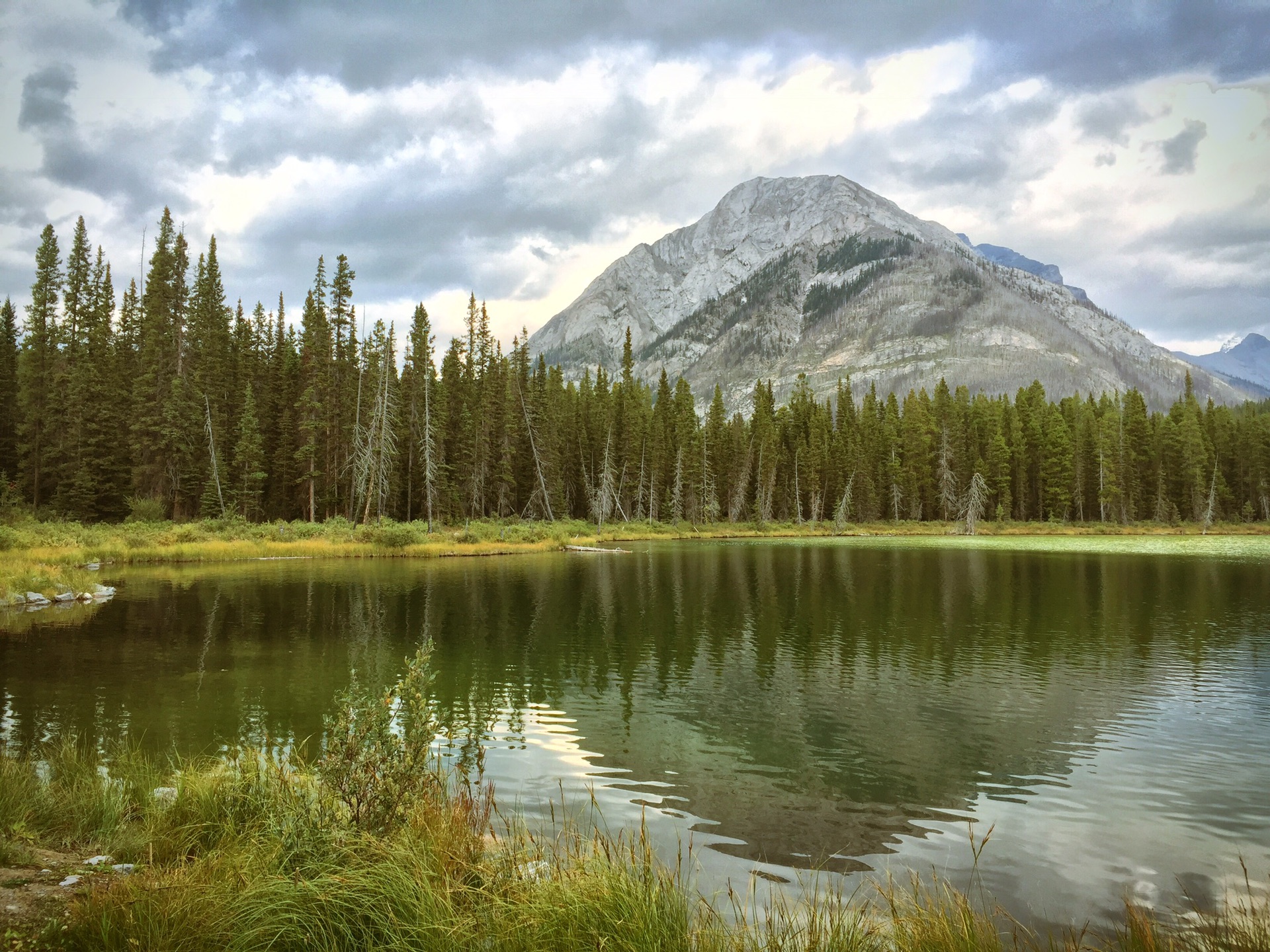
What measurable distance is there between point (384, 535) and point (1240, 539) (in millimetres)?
90960

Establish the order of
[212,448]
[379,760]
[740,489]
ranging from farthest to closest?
[740,489] < [212,448] < [379,760]

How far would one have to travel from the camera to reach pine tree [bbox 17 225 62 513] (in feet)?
186

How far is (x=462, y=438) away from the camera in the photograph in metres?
74.6

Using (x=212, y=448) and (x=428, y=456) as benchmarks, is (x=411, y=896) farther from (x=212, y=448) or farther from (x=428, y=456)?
Result: (x=212, y=448)

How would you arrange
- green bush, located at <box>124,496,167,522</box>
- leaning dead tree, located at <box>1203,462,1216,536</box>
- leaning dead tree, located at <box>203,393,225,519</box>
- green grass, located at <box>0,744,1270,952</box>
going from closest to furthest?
green grass, located at <box>0,744,1270,952</box> < green bush, located at <box>124,496,167,522</box> < leaning dead tree, located at <box>203,393,225,519</box> < leaning dead tree, located at <box>1203,462,1216,536</box>

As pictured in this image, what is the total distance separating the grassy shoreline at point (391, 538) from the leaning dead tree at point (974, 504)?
5.39 ft

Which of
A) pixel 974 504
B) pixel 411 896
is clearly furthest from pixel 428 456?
pixel 974 504

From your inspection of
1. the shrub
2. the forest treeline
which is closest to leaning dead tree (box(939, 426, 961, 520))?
the forest treeline

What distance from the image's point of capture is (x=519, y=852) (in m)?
6.34

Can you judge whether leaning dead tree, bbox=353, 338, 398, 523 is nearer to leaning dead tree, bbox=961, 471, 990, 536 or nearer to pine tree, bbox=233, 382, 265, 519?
pine tree, bbox=233, 382, 265, 519

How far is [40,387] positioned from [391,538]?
1385 inches

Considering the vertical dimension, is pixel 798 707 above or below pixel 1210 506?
below

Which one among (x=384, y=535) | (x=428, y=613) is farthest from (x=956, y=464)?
(x=428, y=613)

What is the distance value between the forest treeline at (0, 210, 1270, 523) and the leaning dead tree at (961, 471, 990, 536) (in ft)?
1.97
